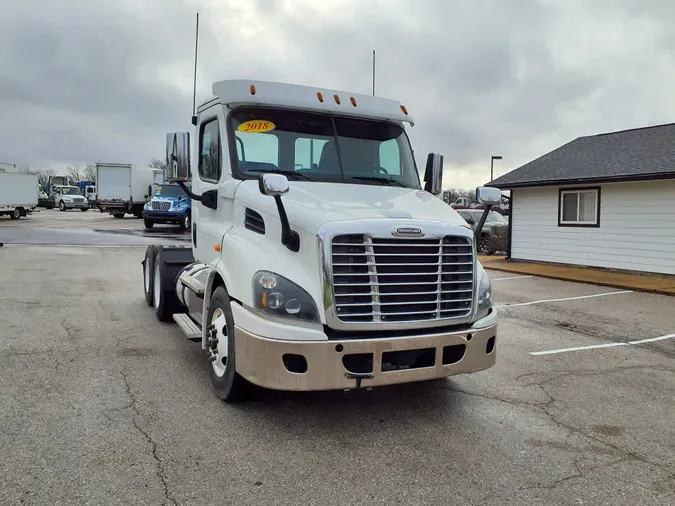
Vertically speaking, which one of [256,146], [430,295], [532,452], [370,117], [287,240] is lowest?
[532,452]

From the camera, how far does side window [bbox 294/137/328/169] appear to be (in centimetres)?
499

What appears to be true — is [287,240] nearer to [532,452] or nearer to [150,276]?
[532,452]

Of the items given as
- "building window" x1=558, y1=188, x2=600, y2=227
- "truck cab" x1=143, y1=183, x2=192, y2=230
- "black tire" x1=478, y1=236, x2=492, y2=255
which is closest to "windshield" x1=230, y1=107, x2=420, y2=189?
"building window" x1=558, y1=188, x2=600, y2=227

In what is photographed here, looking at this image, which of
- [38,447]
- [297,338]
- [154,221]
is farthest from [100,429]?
[154,221]

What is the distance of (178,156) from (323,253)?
6.63ft

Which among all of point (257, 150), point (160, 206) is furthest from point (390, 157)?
point (160, 206)

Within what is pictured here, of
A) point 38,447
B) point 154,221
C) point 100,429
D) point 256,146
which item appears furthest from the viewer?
point 154,221

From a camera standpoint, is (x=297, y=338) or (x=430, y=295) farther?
(x=430, y=295)

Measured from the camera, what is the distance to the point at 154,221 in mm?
26781

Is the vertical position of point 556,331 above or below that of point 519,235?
below

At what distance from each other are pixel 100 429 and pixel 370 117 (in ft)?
11.7

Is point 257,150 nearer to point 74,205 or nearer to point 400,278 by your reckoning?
point 400,278

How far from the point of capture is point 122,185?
35656 mm

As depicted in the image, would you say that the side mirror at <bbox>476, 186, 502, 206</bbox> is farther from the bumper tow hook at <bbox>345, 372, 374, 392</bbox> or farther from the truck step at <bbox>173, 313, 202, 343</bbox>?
the truck step at <bbox>173, 313, 202, 343</bbox>
